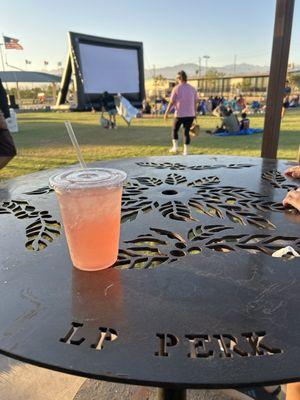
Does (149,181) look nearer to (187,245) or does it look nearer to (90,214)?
(187,245)

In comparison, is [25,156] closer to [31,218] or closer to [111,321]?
[31,218]

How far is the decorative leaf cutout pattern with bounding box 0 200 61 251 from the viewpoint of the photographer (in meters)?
0.84

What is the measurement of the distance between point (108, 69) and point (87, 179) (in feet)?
28.7

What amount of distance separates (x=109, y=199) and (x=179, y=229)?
11.4 inches

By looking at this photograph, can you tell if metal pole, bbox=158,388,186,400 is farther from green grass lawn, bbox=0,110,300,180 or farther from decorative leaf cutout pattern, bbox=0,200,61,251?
green grass lawn, bbox=0,110,300,180

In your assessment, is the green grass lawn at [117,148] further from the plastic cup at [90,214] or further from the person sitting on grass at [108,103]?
the plastic cup at [90,214]

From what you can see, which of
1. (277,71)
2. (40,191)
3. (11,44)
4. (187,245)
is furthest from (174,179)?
(11,44)

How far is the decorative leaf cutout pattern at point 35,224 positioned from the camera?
2.75 ft

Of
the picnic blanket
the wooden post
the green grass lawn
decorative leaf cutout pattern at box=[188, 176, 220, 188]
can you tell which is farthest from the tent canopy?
decorative leaf cutout pattern at box=[188, 176, 220, 188]

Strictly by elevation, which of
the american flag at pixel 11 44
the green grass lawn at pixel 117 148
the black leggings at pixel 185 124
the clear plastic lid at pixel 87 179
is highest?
the american flag at pixel 11 44

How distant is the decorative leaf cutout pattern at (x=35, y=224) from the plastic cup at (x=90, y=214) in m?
0.17

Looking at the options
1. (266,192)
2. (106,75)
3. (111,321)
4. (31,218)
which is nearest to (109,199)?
(111,321)

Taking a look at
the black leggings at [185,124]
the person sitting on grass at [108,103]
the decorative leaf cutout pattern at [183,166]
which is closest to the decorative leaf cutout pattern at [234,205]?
the decorative leaf cutout pattern at [183,166]

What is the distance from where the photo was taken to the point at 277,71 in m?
2.38
